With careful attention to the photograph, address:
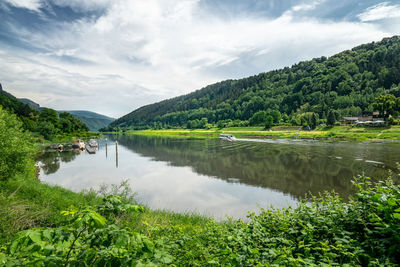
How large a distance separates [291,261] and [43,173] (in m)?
31.7

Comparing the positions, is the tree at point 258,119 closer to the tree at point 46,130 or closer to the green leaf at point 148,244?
the tree at point 46,130

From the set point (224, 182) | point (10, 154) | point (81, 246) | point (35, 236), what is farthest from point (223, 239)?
point (224, 182)

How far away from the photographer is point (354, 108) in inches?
4924

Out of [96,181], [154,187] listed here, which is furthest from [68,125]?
[154,187]

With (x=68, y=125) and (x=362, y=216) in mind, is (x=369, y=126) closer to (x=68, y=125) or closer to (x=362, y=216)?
(x=362, y=216)

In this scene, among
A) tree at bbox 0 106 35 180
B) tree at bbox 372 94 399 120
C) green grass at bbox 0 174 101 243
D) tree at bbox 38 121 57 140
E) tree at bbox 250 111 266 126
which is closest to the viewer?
green grass at bbox 0 174 101 243

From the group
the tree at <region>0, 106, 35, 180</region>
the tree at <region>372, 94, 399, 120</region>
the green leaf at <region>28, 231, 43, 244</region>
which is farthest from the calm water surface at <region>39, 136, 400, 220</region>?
the tree at <region>372, 94, 399, 120</region>

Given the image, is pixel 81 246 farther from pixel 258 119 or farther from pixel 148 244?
pixel 258 119

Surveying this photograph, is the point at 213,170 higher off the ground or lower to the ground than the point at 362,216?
lower

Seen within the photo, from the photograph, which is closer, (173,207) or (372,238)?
(372,238)

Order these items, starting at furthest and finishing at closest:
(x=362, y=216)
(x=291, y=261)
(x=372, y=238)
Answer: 1. (x=362, y=216)
2. (x=372, y=238)
3. (x=291, y=261)

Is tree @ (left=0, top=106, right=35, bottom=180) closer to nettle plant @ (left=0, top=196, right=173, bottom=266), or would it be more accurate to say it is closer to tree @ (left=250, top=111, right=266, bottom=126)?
nettle plant @ (left=0, top=196, right=173, bottom=266)

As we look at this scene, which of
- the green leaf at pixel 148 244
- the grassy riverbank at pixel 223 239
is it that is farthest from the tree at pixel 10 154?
the green leaf at pixel 148 244

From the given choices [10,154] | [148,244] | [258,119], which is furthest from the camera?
[258,119]
